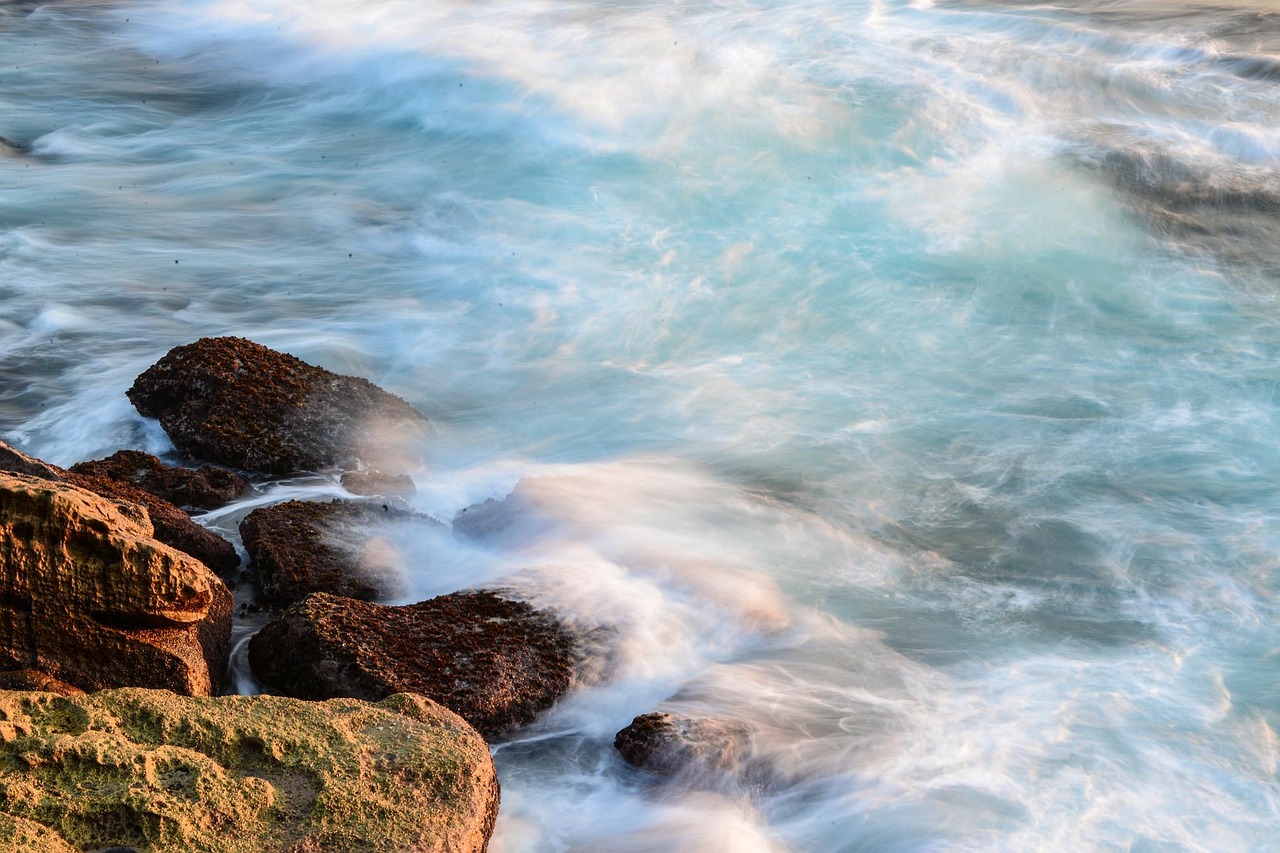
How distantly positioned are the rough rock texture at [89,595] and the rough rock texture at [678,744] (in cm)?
175

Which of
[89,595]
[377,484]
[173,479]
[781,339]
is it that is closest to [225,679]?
[89,595]

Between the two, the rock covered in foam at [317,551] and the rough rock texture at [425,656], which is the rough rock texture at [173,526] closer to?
the rock covered in foam at [317,551]

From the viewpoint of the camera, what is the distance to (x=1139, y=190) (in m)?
11.2

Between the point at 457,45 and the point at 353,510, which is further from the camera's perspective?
the point at 457,45

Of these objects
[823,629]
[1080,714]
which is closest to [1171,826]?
[1080,714]

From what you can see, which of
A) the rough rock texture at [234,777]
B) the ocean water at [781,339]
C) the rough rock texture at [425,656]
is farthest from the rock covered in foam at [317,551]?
the rough rock texture at [234,777]

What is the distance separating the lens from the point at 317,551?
20.8 feet

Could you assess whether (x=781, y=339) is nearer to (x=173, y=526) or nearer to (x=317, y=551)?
(x=317, y=551)

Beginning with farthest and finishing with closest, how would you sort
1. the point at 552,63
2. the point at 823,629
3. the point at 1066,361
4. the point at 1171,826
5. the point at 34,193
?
the point at 552,63 < the point at 34,193 < the point at 1066,361 < the point at 823,629 < the point at 1171,826

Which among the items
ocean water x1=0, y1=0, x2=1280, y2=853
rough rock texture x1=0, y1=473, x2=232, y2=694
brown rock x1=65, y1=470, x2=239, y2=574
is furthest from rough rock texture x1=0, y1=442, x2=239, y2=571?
rough rock texture x1=0, y1=473, x2=232, y2=694

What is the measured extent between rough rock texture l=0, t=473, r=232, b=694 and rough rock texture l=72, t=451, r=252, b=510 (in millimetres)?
1682

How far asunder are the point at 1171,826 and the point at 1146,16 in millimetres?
11835

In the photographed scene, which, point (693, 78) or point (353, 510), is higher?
point (693, 78)

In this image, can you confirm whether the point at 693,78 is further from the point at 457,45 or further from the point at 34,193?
the point at 34,193
